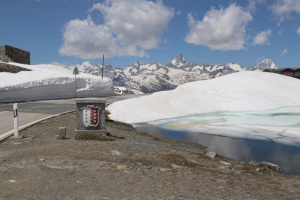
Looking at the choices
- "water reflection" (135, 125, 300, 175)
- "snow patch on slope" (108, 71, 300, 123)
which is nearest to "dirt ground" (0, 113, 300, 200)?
"water reflection" (135, 125, 300, 175)

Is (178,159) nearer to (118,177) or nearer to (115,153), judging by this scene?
(115,153)

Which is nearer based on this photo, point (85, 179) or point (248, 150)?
point (85, 179)

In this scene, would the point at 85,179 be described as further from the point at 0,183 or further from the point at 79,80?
the point at 79,80

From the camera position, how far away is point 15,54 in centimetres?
5231

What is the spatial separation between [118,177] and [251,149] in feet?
27.8

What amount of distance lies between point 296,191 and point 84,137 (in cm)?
680

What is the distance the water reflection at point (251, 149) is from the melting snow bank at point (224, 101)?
1.72 metres

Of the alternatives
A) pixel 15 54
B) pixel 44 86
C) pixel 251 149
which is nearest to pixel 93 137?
pixel 251 149

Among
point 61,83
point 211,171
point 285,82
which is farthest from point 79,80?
point 211,171

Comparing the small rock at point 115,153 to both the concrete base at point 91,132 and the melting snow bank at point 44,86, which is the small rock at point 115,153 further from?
the melting snow bank at point 44,86

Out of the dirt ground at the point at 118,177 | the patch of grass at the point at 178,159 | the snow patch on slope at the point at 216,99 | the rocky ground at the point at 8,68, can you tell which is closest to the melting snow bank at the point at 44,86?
the rocky ground at the point at 8,68

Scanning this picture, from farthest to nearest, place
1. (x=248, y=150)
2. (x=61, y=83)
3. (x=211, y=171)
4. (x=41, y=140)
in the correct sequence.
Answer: (x=61, y=83)
(x=248, y=150)
(x=41, y=140)
(x=211, y=171)

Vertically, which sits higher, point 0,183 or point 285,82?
point 285,82

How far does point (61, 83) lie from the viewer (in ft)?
121
